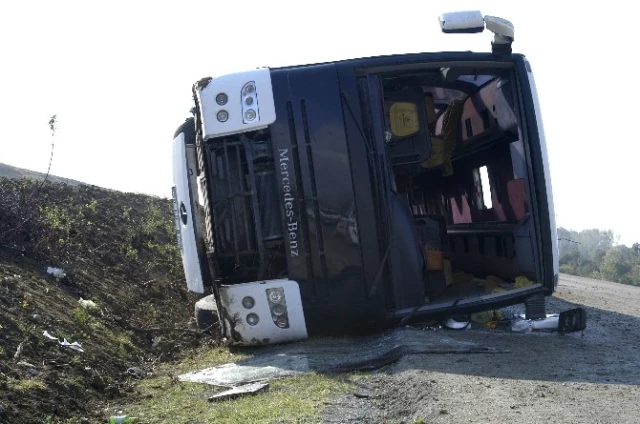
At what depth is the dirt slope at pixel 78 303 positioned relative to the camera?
512cm

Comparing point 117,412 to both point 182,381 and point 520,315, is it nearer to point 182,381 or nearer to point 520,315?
point 182,381

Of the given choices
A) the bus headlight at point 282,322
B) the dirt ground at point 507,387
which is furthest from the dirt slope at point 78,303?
the dirt ground at point 507,387

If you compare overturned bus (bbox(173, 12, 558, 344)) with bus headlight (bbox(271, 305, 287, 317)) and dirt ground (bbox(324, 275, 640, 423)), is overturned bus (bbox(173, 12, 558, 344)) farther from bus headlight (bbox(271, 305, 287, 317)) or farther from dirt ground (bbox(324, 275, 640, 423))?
dirt ground (bbox(324, 275, 640, 423))

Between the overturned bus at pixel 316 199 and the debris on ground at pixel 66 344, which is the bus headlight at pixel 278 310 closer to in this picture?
the overturned bus at pixel 316 199

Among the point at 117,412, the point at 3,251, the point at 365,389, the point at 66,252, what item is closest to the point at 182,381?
the point at 117,412

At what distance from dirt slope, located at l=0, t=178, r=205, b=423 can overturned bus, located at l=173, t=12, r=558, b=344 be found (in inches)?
40.0

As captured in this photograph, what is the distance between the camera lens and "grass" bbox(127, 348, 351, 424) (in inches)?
173

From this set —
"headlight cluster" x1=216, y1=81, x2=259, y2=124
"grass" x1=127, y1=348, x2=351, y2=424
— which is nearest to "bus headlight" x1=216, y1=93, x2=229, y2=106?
"headlight cluster" x1=216, y1=81, x2=259, y2=124

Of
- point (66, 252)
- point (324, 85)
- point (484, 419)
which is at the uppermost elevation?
point (324, 85)

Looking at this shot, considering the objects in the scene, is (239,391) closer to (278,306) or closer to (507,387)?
(278,306)

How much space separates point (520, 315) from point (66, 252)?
5.19 m

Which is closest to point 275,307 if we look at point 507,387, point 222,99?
point 222,99

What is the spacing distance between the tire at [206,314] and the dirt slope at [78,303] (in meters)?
0.18

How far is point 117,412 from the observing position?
4.86 metres
